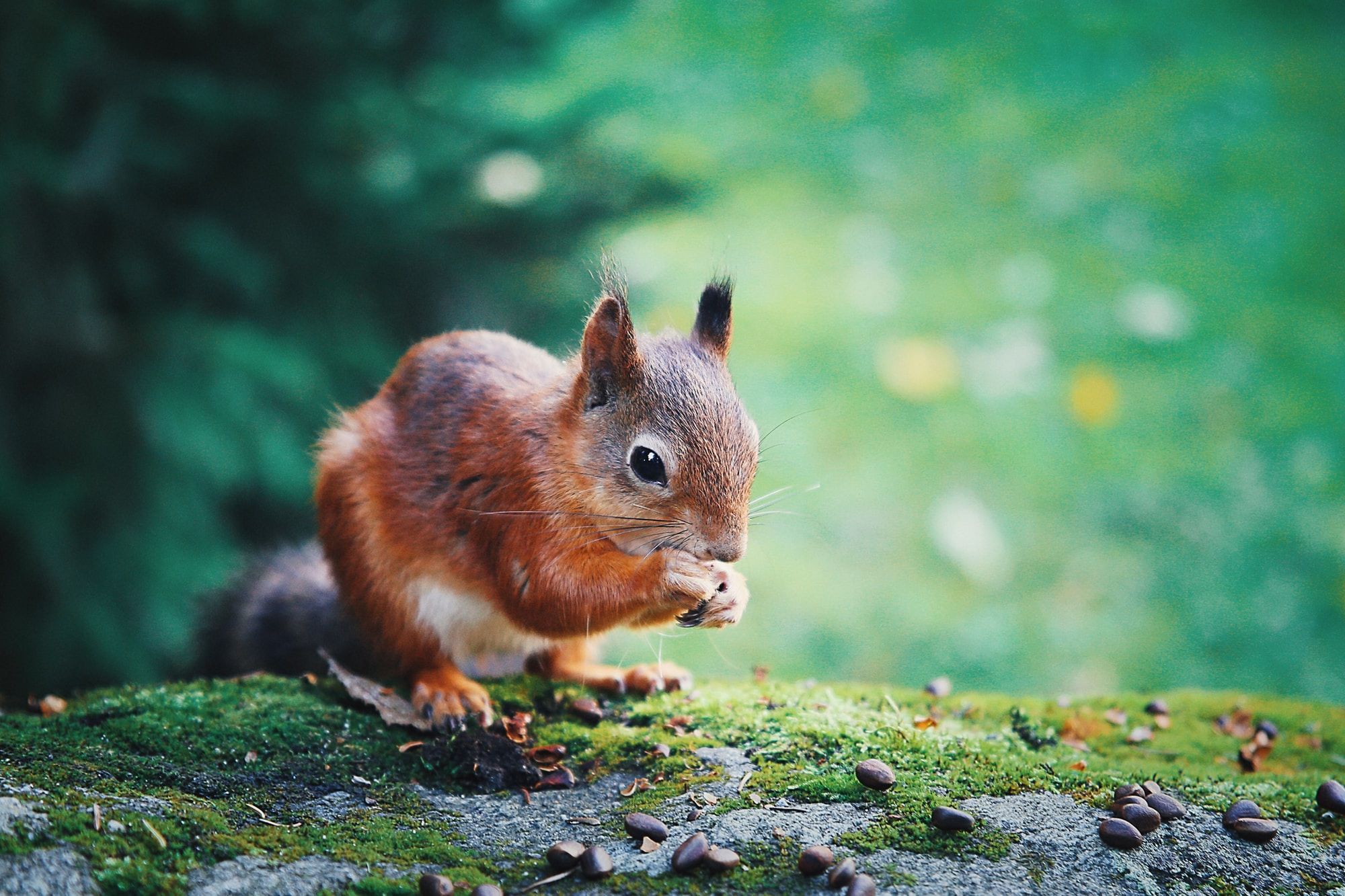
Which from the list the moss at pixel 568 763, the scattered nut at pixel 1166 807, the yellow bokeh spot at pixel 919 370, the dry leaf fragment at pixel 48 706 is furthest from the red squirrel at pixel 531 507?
the yellow bokeh spot at pixel 919 370

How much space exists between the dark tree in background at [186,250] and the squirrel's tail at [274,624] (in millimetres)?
385

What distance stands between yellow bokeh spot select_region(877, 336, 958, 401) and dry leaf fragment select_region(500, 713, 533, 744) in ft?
12.9

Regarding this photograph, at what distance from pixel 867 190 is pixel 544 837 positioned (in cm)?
589

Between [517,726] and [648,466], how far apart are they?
26.5 inches

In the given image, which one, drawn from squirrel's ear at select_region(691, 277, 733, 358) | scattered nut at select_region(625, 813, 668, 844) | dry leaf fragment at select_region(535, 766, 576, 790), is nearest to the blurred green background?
squirrel's ear at select_region(691, 277, 733, 358)

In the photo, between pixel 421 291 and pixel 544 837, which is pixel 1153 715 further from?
pixel 421 291

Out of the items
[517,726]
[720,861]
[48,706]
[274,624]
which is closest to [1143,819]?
[720,861]

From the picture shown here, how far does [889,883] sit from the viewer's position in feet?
5.66

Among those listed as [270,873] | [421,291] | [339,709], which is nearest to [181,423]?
[421,291]

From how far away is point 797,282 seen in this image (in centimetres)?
664

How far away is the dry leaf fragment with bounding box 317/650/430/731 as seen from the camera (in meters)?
2.43

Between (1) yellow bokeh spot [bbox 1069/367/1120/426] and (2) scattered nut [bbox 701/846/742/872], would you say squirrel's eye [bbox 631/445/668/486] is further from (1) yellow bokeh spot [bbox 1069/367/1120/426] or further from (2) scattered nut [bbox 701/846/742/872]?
(1) yellow bokeh spot [bbox 1069/367/1120/426]

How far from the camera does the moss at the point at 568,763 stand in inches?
70.0

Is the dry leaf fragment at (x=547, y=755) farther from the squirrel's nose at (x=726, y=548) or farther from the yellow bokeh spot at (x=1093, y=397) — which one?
the yellow bokeh spot at (x=1093, y=397)
